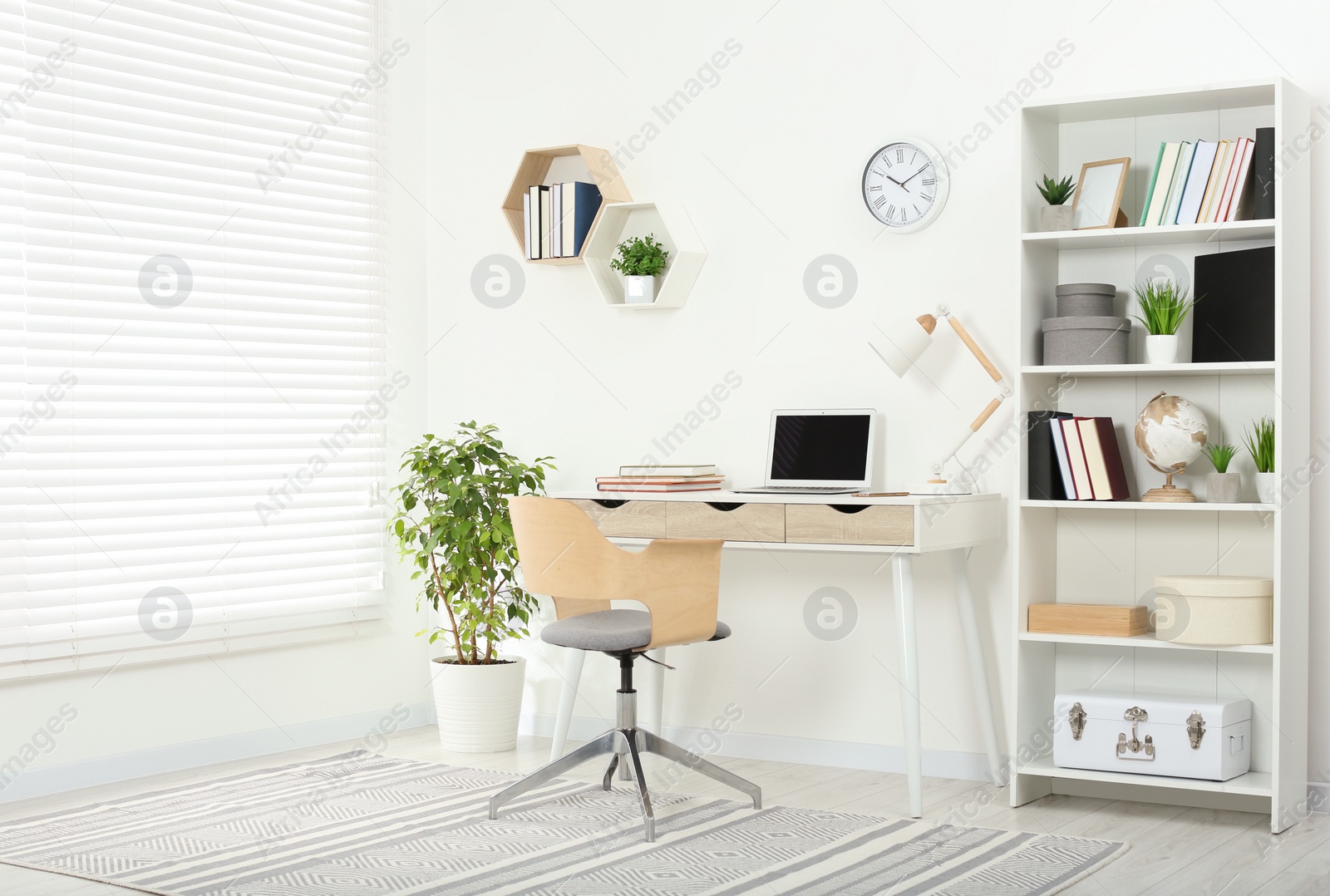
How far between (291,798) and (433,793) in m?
0.38

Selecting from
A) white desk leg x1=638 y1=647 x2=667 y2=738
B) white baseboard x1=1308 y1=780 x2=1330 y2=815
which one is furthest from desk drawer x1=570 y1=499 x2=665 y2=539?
white baseboard x1=1308 y1=780 x2=1330 y2=815

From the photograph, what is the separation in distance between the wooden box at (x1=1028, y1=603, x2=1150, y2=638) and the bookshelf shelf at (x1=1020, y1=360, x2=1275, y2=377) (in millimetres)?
614

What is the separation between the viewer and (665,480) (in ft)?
12.5

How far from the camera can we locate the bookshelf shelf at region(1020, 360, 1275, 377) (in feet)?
10.6

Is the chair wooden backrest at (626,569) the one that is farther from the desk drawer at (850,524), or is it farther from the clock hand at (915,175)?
the clock hand at (915,175)

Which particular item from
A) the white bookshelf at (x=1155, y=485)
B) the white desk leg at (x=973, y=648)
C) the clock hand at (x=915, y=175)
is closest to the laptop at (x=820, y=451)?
the white desk leg at (x=973, y=648)

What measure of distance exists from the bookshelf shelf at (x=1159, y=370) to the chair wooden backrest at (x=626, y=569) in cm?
102

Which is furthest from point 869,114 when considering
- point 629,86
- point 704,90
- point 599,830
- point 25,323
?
point 25,323

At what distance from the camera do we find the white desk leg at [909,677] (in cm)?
335

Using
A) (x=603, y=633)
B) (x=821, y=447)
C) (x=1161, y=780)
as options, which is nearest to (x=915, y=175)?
(x=821, y=447)

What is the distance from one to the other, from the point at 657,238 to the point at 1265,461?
6.66ft

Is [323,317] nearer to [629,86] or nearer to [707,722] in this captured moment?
[629,86]

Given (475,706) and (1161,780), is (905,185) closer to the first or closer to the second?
(1161,780)

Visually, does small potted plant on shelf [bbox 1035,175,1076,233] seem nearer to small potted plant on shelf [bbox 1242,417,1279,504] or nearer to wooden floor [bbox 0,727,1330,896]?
small potted plant on shelf [bbox 1242,417,1279,504]
